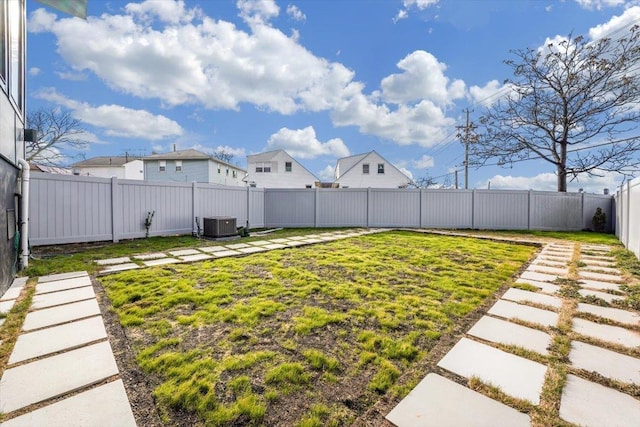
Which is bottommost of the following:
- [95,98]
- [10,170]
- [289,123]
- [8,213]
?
[8,213]

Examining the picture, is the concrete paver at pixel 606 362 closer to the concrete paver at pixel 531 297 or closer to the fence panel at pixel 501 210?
the concrete paver at pixel 531 297

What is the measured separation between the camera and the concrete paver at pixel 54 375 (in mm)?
1394

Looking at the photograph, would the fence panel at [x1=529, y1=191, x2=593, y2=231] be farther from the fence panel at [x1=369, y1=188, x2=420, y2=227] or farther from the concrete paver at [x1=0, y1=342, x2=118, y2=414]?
the concrete paver at [x1=0, y1=342, x2=118, y2=414]

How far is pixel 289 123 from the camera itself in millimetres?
22297

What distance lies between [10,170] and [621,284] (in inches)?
295

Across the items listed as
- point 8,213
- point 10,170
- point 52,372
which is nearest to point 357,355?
point 52,372

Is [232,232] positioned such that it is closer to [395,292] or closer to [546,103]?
[395,292]

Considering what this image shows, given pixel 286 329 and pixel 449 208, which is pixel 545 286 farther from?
pixel 449 208

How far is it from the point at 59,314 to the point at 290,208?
7.69 metres

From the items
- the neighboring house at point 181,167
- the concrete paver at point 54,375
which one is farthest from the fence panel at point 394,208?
the neighboring house at point 181,167

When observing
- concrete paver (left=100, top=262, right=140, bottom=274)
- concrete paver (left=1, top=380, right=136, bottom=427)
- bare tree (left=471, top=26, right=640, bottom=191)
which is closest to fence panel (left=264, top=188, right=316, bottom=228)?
concrete paver (left=100, top=262, right=140, bottom=274)

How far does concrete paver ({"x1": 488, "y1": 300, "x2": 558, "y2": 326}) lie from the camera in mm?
2352

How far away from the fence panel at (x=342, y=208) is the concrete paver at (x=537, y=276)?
248 inches

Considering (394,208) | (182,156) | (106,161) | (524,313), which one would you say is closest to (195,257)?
(524,313)
